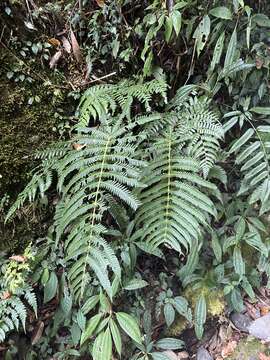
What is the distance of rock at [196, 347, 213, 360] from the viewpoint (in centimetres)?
255

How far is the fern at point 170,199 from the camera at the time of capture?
2.11 m

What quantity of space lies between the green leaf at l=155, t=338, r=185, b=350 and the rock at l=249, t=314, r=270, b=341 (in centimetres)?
49

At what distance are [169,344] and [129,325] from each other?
1.25 ft

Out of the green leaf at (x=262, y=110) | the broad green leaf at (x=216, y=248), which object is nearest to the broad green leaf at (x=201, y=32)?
the green leaf at (x=262, y=110)

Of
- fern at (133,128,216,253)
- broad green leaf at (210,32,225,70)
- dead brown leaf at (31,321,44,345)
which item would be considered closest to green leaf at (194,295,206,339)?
fern at (133,128,216,253)

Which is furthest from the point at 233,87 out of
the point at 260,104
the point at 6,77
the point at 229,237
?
the point at 6,77

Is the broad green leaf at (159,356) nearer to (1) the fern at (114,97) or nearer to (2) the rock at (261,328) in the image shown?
(2) the rock at (261,328)

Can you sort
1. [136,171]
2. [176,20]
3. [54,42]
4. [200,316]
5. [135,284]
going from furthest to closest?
[54,42], [200,316], [135,284], [176,20], [136,171]

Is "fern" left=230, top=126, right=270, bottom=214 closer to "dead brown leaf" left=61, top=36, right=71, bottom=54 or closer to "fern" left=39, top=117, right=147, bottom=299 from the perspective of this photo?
"fern" left=39, top=117, right=147, bottom=299

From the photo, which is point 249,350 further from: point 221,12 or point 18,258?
point 221,12

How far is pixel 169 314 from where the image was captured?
2.46 metres

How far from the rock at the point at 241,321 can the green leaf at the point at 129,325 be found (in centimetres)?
77

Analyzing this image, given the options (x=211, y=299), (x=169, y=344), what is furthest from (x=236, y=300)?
(x=169, y=344)

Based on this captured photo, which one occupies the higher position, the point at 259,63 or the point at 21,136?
the point at 259,63
